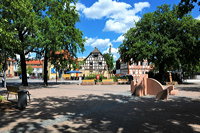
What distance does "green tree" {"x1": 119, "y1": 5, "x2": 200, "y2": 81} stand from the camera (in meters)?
25.2

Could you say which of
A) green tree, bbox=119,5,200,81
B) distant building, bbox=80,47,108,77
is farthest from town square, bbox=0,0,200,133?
distant building, bbox=80,47,108,77

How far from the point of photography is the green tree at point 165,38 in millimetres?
25219

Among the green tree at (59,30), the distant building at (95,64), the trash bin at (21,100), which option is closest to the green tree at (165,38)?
the green tree at (59,30)

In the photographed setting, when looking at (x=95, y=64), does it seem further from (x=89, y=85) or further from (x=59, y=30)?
(x=59, y=30)

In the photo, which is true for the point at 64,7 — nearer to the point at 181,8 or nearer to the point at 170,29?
the point at 170,29

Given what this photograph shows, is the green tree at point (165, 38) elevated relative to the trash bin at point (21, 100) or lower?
elevated

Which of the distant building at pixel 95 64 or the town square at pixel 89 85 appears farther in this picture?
the distant building at pixel 95 64

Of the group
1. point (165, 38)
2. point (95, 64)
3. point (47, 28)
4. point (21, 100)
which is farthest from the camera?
point (95, 64)

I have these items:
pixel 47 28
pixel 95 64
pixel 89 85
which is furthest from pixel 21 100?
pixel 95 64

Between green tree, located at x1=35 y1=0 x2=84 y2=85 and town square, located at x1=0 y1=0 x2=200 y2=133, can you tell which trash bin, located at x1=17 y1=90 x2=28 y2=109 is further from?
green tree, located at x1=35 y1=0 x2=84 y2=85

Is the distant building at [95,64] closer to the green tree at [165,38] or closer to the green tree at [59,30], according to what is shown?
the green tree at [165,38]

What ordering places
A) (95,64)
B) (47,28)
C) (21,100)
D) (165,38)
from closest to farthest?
1. (21,100)
2. (47,28)
3. (165,38)
4. (95,64)

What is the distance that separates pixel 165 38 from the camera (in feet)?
83.2

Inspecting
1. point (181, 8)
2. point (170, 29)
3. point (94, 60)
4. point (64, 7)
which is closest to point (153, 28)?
point (170, 29)
